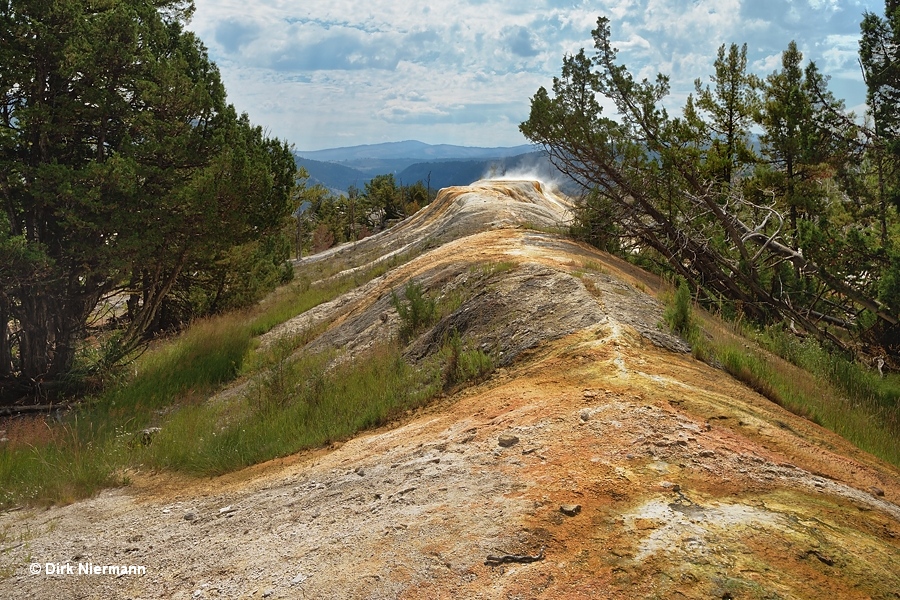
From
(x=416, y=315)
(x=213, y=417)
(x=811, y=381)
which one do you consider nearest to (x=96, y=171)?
(x=213, y=417)

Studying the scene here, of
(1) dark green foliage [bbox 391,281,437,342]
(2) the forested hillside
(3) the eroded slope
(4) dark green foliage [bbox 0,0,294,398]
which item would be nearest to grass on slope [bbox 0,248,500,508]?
(1) dark green foliage [bbox 391,281,437,342]

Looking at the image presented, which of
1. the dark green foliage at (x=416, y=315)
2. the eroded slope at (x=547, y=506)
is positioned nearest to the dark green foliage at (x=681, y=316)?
the eroded slope at (x=547, y=506)

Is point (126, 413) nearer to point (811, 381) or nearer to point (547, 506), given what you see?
point (547, 506)

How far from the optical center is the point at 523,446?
4180mm

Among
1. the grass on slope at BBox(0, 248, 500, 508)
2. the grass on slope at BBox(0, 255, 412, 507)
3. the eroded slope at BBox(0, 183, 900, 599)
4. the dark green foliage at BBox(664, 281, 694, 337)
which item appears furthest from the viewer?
the dark green foliage at BBox(664, 281, 694, 337)

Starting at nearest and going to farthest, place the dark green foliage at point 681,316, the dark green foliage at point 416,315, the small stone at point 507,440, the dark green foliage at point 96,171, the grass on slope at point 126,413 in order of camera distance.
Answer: the small stone at point 507,440, the grass on slope at point 126,413, the dark green foliage at point 681,316, the dark green foliage at point 416,315, the dark green foliage at point 96,171

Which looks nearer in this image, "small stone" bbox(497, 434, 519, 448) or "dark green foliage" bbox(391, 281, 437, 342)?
"small stone" bbox(497, 434, 519, 448)

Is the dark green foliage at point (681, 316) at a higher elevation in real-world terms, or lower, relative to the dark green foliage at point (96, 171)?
lower

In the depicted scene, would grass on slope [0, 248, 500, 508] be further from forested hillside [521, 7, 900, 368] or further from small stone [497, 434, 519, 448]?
forested hillside [521, 7, 900, 368]

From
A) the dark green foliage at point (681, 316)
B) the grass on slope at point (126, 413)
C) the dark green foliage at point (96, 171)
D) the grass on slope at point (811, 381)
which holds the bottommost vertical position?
the grass on slope at point (126, 413)

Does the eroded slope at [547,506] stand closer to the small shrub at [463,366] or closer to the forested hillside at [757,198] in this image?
the small shrub at [463,366]

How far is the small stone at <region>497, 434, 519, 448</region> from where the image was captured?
168 inches

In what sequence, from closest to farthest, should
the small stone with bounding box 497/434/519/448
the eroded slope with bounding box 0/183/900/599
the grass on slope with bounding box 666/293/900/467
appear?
the eroded slope with bounding box 0/183/900/599, the small stone with bounding box 497/434/519/448, the grass on slope with bounding box 666/293/900/467

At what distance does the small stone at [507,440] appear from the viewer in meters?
4.28
